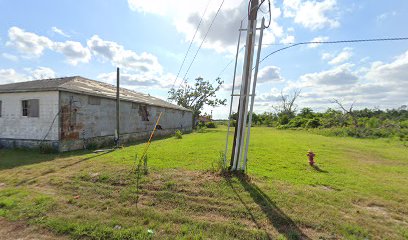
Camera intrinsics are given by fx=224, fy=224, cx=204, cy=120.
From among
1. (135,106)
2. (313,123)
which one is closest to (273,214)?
(135,106)

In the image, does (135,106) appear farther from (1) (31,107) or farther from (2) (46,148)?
(2) (46,148)

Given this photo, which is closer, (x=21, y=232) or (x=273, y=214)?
(x=21, y=232)

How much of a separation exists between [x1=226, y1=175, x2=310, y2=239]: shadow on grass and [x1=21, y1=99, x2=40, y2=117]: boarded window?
36.7ft

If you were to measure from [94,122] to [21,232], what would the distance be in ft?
34.1

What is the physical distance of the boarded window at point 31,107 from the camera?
11602 mm

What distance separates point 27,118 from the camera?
11750 mm

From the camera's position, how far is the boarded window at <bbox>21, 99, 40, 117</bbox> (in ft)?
38.1

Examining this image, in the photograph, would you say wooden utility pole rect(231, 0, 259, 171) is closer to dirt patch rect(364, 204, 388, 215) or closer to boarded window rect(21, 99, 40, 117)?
dirt patch rect(364, 204, 388, 215)

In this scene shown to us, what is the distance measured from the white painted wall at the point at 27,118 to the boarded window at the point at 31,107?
0.53ft

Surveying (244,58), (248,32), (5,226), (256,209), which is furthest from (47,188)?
(248,32)

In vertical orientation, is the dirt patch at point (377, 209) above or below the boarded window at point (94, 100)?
below

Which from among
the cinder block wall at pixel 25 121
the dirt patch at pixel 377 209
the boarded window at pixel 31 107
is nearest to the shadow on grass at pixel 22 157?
the cinder block wall at pixel 25 121

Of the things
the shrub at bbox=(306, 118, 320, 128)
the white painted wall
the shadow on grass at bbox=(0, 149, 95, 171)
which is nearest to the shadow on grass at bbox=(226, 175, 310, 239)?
the shadow on grass at bbox=(0, 149, 95, 171)

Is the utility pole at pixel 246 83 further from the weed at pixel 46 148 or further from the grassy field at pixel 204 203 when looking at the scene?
the weed at pixel 46 148
